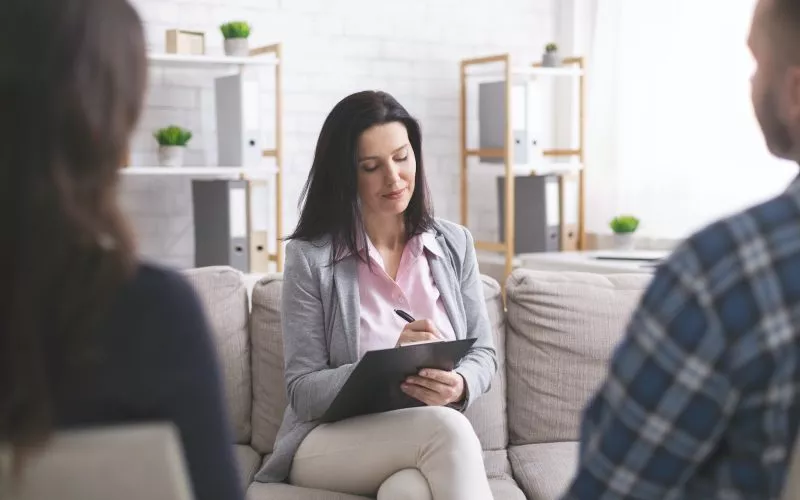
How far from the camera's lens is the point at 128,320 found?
0.86m

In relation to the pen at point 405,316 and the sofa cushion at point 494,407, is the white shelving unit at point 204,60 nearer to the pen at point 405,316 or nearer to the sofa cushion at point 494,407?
the sofa cushion at point 494,407

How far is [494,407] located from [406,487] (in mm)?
613

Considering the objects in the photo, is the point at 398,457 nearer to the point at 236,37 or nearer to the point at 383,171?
the point at 383,171

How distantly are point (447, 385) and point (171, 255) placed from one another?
2224mm

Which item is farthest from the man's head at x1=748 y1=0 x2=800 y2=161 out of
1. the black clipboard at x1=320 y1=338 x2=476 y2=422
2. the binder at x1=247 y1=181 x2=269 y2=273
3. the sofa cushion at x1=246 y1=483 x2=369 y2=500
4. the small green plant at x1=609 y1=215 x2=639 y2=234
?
the small green plant at x1=609 y1=215 x2=639 y2=234

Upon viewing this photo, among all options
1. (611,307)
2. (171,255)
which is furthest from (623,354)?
(171,255)

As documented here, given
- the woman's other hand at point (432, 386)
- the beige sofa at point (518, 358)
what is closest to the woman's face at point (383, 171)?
the beige sofa at point (518, 358)

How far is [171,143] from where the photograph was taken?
3.93 m

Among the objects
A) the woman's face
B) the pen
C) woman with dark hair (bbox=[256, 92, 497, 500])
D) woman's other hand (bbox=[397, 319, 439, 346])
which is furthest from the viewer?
the woman's face

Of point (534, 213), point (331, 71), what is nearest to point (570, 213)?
point (534, 213)

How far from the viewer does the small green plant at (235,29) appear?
397cm

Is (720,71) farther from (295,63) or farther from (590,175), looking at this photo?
(295,63)

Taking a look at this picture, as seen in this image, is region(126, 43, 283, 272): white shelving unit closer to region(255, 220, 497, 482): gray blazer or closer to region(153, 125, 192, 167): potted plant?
region(153, 125, 192, 167): potted plant

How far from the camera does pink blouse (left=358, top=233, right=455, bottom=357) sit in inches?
95.7
